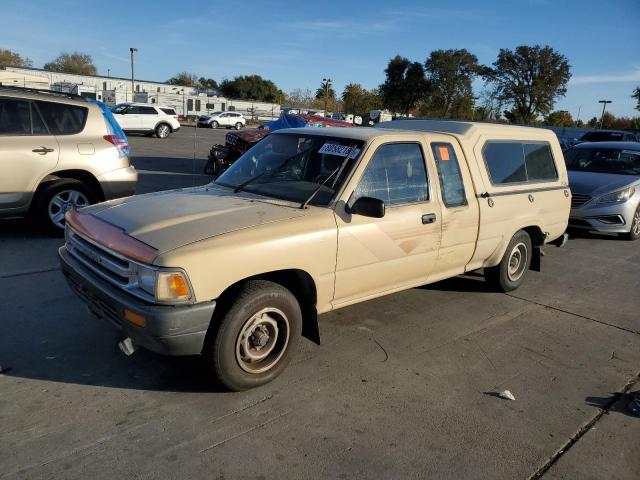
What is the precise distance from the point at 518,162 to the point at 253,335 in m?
3.68

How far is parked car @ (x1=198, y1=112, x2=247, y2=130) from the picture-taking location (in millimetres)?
43906

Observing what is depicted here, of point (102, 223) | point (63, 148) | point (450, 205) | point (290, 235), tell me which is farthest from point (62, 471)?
point (63, 148)

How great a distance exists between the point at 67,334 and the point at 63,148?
331cm

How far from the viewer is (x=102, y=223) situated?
138 inches

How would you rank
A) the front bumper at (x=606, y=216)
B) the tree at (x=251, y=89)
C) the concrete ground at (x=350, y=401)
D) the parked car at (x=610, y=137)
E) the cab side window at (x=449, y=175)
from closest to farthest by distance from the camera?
the concrete ground at (x=350, y=401), the cab side window at (x=449, y=175), the front bumper at (x=606, y=216), the parked car at (x=610, y=137), the tree at (x=251, y=89)

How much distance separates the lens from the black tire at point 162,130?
2706cm

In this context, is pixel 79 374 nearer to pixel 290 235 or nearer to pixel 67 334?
pixel 67 334

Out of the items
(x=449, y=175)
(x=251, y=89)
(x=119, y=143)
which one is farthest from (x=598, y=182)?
(x=251, y=89)

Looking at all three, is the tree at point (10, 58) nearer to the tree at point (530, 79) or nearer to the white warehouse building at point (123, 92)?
the white warehouse building at point (123, 92)

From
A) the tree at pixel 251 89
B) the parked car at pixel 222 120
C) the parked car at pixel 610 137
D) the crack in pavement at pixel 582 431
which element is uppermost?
the tree at pixel 251 89

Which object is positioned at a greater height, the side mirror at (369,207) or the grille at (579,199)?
the side mirror at (369,207)

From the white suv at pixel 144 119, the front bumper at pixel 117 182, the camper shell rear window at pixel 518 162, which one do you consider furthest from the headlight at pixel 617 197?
the white suv at pixel 144 119

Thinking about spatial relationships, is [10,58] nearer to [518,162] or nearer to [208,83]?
[208,83]

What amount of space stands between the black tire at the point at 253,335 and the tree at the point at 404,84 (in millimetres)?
58179
